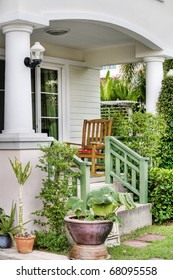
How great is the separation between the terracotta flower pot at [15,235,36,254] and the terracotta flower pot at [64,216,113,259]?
0.56 metres

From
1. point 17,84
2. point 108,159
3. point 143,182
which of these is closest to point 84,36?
point 108,159

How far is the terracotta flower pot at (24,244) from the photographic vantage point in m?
5.99

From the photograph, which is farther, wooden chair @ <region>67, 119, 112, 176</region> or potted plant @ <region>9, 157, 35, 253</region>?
wooden chair @ <region>67, 119, 112, 176</region>

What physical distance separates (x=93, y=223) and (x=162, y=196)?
238 centimetres

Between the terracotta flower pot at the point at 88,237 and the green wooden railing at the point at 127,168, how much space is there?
2153 millimetres

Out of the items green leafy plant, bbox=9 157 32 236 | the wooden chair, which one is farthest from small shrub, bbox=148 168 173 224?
green leafy plant, bbox=9 157 32 236

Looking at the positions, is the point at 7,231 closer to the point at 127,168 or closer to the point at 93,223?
the point at 93,223

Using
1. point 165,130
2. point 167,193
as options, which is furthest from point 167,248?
point 165,130

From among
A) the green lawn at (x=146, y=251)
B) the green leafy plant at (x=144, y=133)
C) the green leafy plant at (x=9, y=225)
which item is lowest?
the green lawn at (x=146, y=251)

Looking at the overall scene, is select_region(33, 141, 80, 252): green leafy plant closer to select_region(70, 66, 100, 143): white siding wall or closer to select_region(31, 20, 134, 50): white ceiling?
select_region(31, 20, 134, 50): white ceiling

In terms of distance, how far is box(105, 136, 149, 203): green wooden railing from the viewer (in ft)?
25.7

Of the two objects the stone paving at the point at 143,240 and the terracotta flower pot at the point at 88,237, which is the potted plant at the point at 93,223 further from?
the stone paving at the point at 143,240

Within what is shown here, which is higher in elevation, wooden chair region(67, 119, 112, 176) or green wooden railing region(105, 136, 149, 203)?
wooden chair region(67, 119, 112, 176)

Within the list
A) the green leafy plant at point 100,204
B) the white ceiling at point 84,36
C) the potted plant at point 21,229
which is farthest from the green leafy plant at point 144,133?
the potted plant at point 21,229
